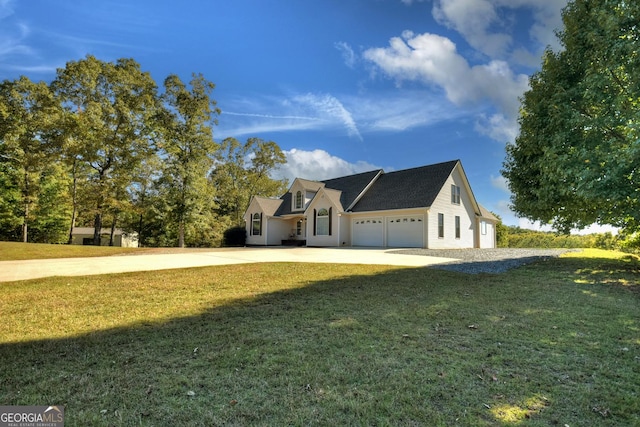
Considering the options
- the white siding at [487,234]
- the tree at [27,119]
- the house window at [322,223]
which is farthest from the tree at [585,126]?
the tree at [27,119]

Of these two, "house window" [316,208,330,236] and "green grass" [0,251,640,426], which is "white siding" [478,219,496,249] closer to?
"house window" [316,208,330,236]

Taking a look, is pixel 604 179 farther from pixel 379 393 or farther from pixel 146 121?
pixel 146 121

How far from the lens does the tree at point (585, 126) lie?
28.0 feet

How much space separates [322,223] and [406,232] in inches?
260

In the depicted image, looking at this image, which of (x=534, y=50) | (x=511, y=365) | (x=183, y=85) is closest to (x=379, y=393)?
(x=511, y=365)

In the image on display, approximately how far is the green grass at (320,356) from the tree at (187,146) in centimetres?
2141

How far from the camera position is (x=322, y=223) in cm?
2512

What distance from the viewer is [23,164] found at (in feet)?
86.2

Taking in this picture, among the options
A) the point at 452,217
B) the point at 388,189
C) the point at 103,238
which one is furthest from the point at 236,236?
the point at 103,238

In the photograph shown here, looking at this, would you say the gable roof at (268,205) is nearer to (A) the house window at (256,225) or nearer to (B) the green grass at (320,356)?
(A) the house window at (256,225)

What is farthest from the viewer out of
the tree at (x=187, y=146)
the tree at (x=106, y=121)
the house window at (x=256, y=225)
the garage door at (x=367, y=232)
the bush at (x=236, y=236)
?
the bush at (x=236, y=236)

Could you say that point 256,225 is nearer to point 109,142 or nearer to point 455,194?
point 109,142

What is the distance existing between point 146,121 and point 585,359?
3065 centimetres

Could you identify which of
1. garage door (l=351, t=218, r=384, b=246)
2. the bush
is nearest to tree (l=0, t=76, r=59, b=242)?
the bush
